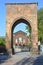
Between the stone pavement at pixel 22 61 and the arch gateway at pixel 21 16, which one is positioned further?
the arch gateway at pixel 21 16

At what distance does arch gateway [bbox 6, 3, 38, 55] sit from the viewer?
35375 mm

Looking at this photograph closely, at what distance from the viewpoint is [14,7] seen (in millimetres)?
35719

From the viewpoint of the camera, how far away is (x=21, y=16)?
3559cm

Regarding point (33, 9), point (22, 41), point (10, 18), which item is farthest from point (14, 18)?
point (22, 41)

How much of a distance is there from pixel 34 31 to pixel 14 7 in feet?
14.1

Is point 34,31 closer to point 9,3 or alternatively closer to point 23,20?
point 23,20

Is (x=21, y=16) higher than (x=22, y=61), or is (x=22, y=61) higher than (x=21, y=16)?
(x=21, y=16)

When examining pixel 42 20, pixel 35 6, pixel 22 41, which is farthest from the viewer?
pixel 22 41

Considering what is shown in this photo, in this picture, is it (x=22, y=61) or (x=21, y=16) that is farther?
(x=21, y=16)

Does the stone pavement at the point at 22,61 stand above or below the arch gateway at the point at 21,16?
below

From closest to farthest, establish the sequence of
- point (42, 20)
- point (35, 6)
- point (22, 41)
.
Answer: point (35, 6) → point (42, 20) → point (22, 41)

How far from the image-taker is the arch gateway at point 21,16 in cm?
3538

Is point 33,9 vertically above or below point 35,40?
above

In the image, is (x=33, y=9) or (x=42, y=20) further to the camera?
(x=42, y=20)
